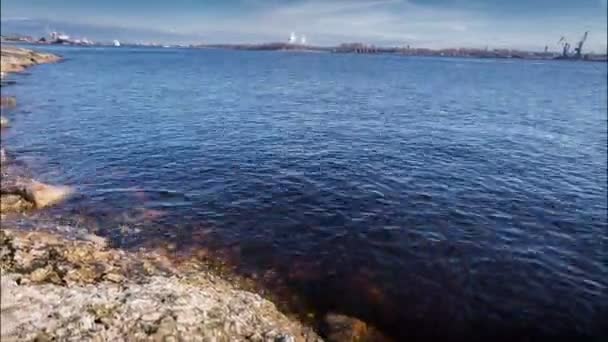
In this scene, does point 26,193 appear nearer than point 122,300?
No

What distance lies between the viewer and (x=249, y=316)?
496 inches

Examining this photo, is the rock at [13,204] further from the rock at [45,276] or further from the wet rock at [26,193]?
the rock at [45,276]

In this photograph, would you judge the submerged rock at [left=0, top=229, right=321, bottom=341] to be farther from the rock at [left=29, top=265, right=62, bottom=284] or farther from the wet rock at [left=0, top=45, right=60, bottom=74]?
the wet rock at [left=0, top=45, right=60, bottom=74]

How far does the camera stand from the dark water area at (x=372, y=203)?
Answer: 51.5ft

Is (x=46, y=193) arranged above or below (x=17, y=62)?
below

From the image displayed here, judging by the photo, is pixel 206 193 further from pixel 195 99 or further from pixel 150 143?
pixel 195 99

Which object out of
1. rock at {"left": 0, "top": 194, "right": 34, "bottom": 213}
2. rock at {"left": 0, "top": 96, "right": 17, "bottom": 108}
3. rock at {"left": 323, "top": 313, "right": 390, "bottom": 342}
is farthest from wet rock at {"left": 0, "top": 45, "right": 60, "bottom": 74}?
rock at {"left": 323, "top": 313, "right": 390, "bottom": 342}

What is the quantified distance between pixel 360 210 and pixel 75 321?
15.6 m

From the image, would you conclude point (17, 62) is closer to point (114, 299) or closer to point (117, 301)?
point (114, 299)

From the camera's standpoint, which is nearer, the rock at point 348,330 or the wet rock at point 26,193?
the rock at point 348,330

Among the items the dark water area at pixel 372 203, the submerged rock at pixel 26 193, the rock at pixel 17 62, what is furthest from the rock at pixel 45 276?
the rock at pixel 17 62

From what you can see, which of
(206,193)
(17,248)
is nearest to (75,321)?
(17,248)

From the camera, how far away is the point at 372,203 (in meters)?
23.7

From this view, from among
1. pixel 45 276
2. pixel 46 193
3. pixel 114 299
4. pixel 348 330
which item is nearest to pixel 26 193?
pixel 46 193
